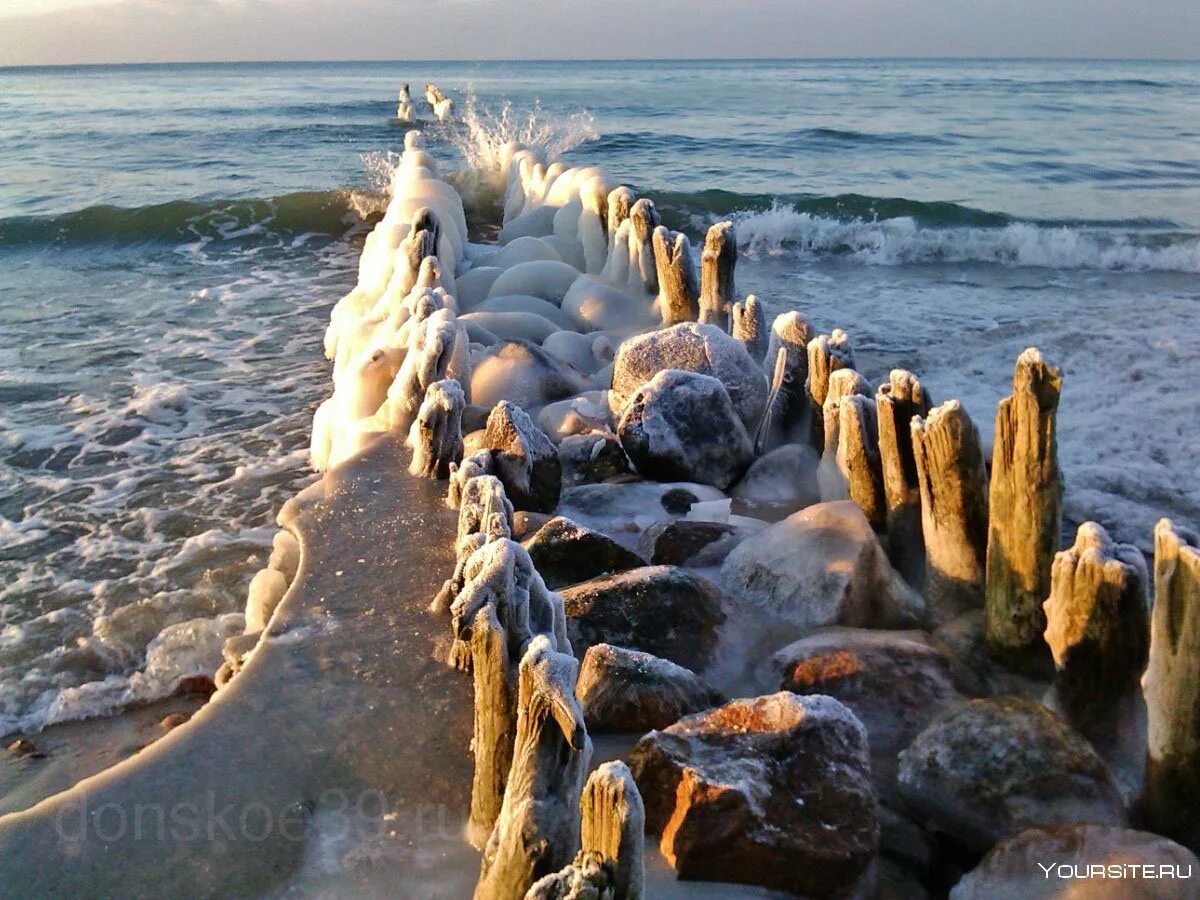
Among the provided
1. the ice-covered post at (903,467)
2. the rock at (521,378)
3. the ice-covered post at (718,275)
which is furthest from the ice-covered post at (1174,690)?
the ice-covered post at (718,275)

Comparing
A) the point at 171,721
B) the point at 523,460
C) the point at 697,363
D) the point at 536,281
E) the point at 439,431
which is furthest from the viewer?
the point at 536,281

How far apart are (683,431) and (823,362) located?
684 millimetres

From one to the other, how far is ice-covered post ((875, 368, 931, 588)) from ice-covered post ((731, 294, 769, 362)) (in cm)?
211

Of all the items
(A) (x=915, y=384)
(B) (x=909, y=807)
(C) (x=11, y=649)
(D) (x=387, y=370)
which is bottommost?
(C) (x=11, y=649)

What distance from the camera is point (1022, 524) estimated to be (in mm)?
2932

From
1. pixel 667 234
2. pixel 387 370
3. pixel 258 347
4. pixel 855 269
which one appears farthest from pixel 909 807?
pixel 855 269

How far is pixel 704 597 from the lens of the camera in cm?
331

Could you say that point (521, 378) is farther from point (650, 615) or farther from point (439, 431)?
→ point (650, 615)

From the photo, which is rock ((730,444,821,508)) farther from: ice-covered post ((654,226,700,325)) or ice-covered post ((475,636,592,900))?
ice-covered post ((475,636,592,900))

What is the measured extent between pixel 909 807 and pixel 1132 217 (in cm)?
1365

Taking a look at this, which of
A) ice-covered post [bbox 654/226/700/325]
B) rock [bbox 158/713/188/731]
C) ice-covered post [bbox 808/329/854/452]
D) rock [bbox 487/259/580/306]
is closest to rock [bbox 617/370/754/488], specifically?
ice-covered post [bbox 808/329/854/452]

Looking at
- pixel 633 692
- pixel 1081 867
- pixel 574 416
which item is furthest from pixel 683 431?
pixel 1081 867

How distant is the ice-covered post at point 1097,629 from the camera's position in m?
2.53

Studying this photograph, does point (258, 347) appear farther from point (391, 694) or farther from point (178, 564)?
point (391, 694)
